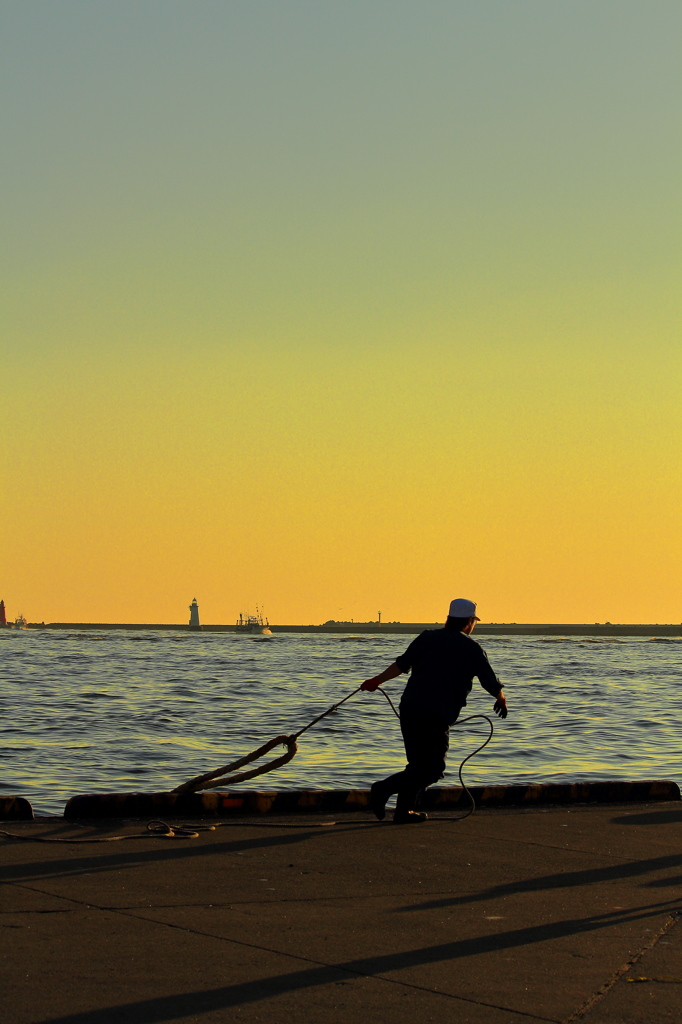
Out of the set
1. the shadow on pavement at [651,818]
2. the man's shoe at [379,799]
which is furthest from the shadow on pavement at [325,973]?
the shadow on pavement at [651,818]

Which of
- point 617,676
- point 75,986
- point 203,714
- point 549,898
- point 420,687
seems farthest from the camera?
point 617,676

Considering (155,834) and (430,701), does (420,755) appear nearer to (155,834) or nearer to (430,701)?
(430,701)

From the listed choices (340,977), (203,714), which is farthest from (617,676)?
(340,977)

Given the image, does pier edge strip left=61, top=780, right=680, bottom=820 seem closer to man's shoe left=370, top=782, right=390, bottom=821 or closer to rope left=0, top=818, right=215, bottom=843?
rope left=0, top=818, right=215, bottom=843

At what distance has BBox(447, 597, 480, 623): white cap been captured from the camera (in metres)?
9.10

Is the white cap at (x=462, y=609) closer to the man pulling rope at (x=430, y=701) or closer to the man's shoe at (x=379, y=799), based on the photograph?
the man pulling rope at (x=430, y=701)

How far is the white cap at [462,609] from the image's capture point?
9.10 metres

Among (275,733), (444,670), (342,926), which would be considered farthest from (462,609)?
(275,733)

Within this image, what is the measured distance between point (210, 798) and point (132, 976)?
433 cm

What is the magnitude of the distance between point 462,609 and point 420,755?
1169 mm

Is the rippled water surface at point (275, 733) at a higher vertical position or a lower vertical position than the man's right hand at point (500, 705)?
lower

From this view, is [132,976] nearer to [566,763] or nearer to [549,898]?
[549,898]

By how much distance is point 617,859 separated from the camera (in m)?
7.61

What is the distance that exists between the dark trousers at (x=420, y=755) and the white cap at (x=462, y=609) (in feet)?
2.56
